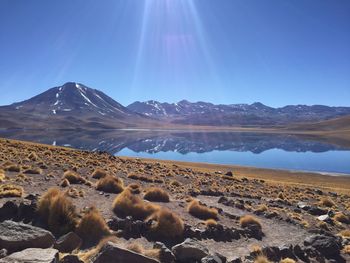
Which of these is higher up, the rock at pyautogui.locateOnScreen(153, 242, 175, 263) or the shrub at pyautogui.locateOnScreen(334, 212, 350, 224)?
the rock at pyautogui.locateOnScreen(153, 242, 175, 263)

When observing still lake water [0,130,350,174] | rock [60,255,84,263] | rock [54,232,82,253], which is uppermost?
rock [60,255,84,263]

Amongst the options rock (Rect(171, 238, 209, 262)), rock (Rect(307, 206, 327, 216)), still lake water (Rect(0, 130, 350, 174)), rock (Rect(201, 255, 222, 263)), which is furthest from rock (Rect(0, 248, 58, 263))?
still lake water (Rect(0, 130, 350, 174))

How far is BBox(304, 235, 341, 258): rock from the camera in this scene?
40.0 ft

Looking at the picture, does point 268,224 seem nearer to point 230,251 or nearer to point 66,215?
point 230,251

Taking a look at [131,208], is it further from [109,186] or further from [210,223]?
[109,186]

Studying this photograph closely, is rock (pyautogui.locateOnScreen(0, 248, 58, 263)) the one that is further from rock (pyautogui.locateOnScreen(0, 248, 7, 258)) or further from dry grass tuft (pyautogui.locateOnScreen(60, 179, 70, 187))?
dry grass tuft (pyautogui.locateOnScreen(60, 179, 70, 187))

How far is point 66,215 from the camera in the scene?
10.5m

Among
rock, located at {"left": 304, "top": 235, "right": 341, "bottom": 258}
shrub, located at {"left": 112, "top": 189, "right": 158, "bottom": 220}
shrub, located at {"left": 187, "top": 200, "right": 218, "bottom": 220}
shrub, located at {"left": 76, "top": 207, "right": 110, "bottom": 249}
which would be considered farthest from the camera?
shrub, located at {"left": 187, "top": 200, "right": 218, "bottom": 220}

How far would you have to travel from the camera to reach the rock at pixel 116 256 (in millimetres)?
7570

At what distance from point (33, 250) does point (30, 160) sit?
1929 centimetres

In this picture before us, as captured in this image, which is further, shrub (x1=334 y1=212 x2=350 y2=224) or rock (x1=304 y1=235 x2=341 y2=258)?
shrub (x1=334 y1=212 x2=350 y2=224)

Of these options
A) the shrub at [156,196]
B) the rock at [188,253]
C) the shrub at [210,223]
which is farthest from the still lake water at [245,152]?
the rock at [188,253]

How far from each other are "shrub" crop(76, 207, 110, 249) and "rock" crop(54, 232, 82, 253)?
619mm

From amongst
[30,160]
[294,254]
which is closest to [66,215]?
[294,254]
